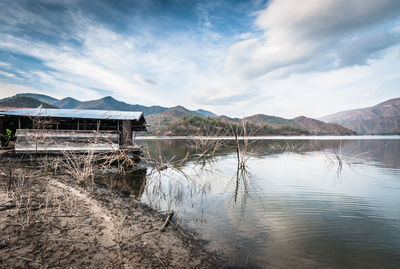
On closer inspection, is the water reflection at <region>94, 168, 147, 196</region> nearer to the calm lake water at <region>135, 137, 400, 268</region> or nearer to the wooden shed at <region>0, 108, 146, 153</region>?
the calm lake water at <region>135, 137, 400, 268</region>

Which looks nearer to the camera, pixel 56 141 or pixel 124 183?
pixel 124 183

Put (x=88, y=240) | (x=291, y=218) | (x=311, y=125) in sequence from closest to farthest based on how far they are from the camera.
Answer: (x=88, y=240)
(x=291, y=218)
(x=311, y=125)

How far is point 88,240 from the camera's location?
3.54 meters

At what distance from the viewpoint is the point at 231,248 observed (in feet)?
12.9

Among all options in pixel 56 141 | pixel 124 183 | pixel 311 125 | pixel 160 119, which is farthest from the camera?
pixel 311 125

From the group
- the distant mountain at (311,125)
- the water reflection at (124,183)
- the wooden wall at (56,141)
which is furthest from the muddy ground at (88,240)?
the distant mountain at (311,125)

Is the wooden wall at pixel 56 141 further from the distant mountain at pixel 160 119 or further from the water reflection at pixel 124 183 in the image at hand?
the distant mountain at pixel 160 119

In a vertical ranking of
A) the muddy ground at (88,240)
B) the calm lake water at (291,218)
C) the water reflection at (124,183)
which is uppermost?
the muddy ground at (88,240)

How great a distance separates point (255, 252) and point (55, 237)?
420 cm

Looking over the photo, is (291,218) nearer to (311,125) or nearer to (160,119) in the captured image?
(160,119)

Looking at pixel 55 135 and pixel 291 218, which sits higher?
pixel 55 135

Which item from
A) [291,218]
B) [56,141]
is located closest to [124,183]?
[291,218]

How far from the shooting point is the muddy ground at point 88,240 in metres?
2.94

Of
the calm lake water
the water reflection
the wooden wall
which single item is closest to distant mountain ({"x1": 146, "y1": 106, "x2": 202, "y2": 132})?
the water reflection
